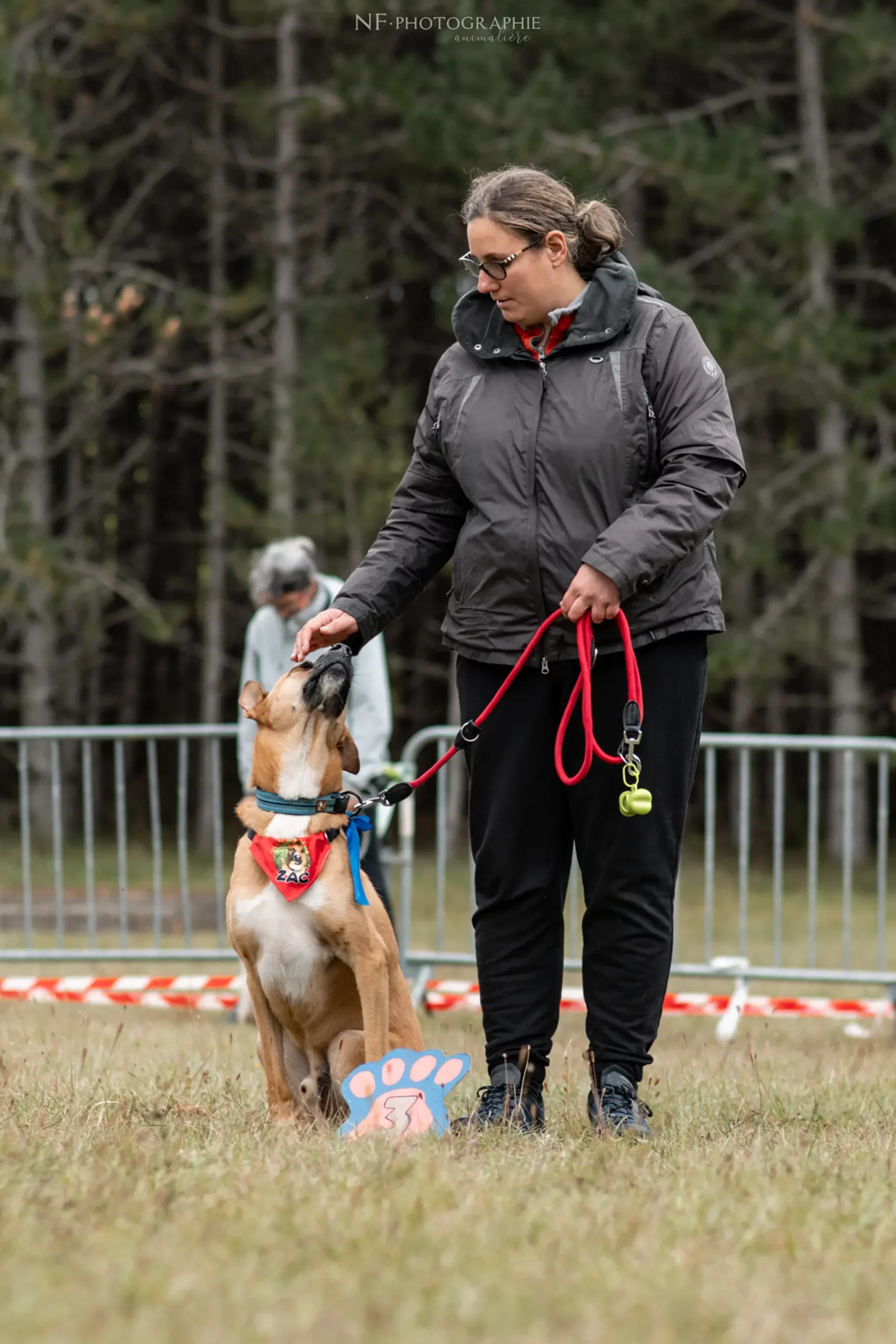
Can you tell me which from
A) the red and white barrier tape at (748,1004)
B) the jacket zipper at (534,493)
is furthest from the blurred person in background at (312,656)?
the jacket zipper at (534,493)

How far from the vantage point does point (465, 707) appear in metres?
3.97

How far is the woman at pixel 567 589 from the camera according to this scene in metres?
3.70

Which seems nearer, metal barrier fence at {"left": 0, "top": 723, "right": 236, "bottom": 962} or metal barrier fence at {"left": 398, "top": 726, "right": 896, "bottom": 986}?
metal barrier fence at {"left": 398, "top": 726, "right": 896, "bottom": 986}

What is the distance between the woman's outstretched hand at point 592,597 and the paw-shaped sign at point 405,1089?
3.39 ft

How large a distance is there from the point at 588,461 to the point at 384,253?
12.7 metres

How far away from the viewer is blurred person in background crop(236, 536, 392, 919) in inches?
248

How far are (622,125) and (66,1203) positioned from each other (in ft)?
42.5

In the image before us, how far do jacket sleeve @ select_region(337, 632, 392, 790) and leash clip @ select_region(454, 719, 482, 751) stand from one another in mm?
2277

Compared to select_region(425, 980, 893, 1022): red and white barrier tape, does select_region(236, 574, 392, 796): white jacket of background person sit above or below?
above

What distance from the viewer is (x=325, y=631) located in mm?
3949

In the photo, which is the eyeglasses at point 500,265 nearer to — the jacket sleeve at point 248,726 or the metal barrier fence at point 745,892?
the jacket sleeve at point 248,726

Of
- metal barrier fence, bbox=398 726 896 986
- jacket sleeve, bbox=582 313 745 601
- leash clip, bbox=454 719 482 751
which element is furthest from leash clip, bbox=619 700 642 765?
metal barrier fence, bbox=398 726 896 986

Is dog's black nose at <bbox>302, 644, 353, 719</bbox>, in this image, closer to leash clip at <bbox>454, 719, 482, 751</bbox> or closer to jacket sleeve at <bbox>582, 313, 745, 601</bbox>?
leash clip at <bbox>454, 719, 482, 751</bbox>

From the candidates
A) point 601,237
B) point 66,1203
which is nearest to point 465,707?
point 601,237
